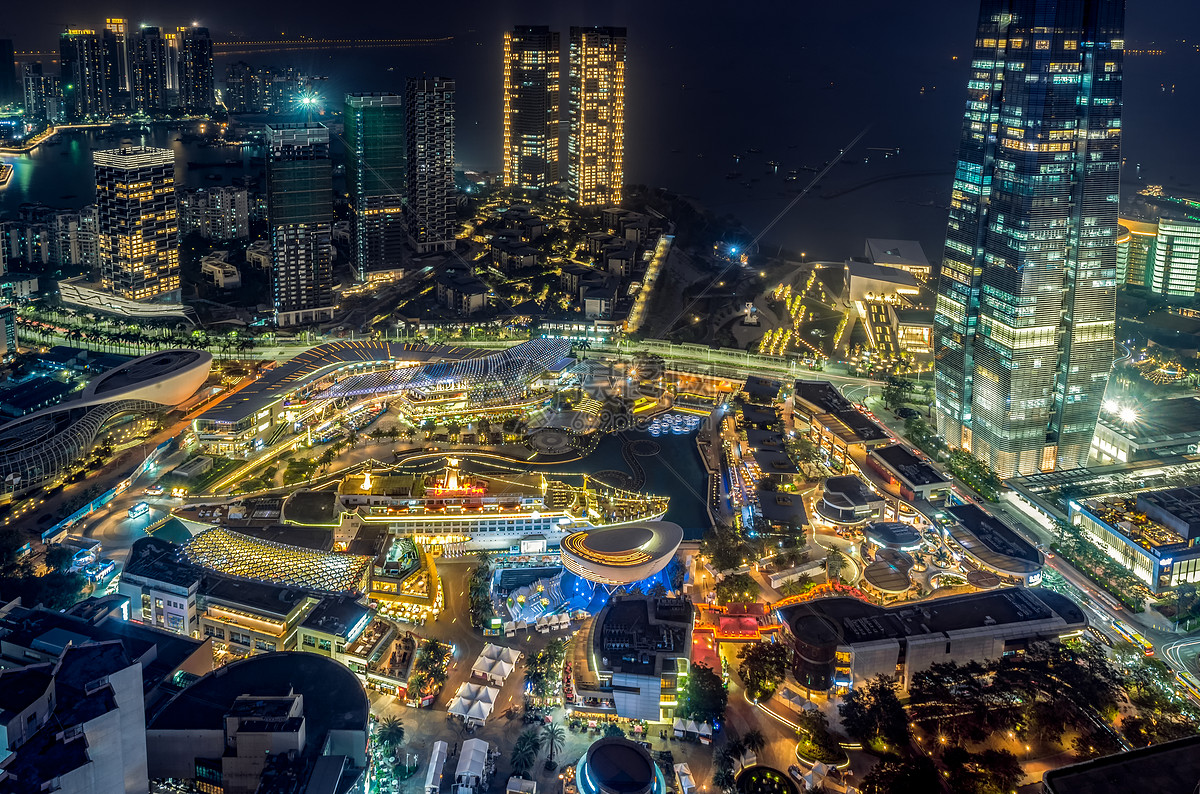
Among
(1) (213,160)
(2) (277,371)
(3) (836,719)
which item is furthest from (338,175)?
(3) (836,719)

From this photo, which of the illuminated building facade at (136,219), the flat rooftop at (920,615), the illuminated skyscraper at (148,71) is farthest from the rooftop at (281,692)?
the illuminated skyscraper at (148,71)

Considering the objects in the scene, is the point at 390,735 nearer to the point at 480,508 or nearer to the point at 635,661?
the point at 635,661

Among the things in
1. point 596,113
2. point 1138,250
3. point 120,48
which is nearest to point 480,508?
point 1138,250

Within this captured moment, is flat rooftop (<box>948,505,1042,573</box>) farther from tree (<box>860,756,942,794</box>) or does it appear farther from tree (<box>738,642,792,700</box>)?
tree (<box>860,756,942,794</box>)

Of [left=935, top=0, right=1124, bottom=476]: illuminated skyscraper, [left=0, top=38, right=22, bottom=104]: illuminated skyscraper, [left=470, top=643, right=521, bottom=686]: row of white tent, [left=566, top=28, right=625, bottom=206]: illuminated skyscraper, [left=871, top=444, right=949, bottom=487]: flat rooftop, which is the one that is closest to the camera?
[left=470, top=643, right=521, bottom=686]: row of white tent

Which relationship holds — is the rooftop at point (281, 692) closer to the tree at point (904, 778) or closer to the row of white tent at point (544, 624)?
the row of white tent at point (544, 624)

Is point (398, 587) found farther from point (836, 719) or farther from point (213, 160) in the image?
point (213, 160)

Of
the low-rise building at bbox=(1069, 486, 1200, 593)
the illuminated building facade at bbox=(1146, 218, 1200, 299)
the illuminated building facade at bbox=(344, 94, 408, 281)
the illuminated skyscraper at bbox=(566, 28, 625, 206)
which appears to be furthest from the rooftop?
the illuminated skyscraper at bbox=(566, 28, 625, 206)
